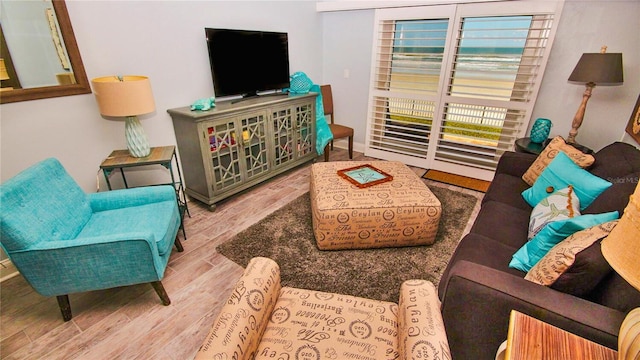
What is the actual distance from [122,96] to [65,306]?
128 cm

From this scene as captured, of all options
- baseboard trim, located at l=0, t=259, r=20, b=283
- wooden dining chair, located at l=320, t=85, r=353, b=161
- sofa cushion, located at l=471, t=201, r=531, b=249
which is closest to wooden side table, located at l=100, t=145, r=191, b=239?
baseboard trim, located at l=0, t=259, r=20, b=283

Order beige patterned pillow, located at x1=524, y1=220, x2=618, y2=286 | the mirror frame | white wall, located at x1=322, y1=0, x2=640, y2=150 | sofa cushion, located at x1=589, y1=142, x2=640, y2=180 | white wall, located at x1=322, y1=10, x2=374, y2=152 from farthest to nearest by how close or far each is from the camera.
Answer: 1. white wall, located at x1=322, y1=10, x2=374, y2=152
2. white wall, located at x1=322, y1=0, x2=640, y2=150
3. the mirror frame
4. sofa cushion, located at x1=589, y1=142, x2=640, y2=180
5. beige patterned pillow, located at x1=524, y1=220, x2=618, y2=286

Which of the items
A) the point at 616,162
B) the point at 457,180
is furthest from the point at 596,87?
the point at 457,180

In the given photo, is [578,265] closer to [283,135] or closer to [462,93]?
[462,93]

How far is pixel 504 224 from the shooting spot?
5.75ft

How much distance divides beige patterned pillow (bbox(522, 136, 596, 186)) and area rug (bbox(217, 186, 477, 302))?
2.03 feet

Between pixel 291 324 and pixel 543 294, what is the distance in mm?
895

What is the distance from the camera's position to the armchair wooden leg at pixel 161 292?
1661mm

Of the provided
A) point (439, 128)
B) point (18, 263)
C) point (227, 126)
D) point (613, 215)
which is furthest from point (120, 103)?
point (439, 128)

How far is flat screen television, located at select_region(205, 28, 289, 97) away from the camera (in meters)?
2.63

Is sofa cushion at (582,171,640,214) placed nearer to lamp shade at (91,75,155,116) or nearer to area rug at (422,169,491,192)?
area rug at (422,169,491,192)

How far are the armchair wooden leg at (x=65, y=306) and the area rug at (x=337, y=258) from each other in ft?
2.86

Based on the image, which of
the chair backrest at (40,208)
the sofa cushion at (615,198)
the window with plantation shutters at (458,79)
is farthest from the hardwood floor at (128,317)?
the window with plantation shutters at (458,79)

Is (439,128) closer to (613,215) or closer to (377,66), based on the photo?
(377,66)
